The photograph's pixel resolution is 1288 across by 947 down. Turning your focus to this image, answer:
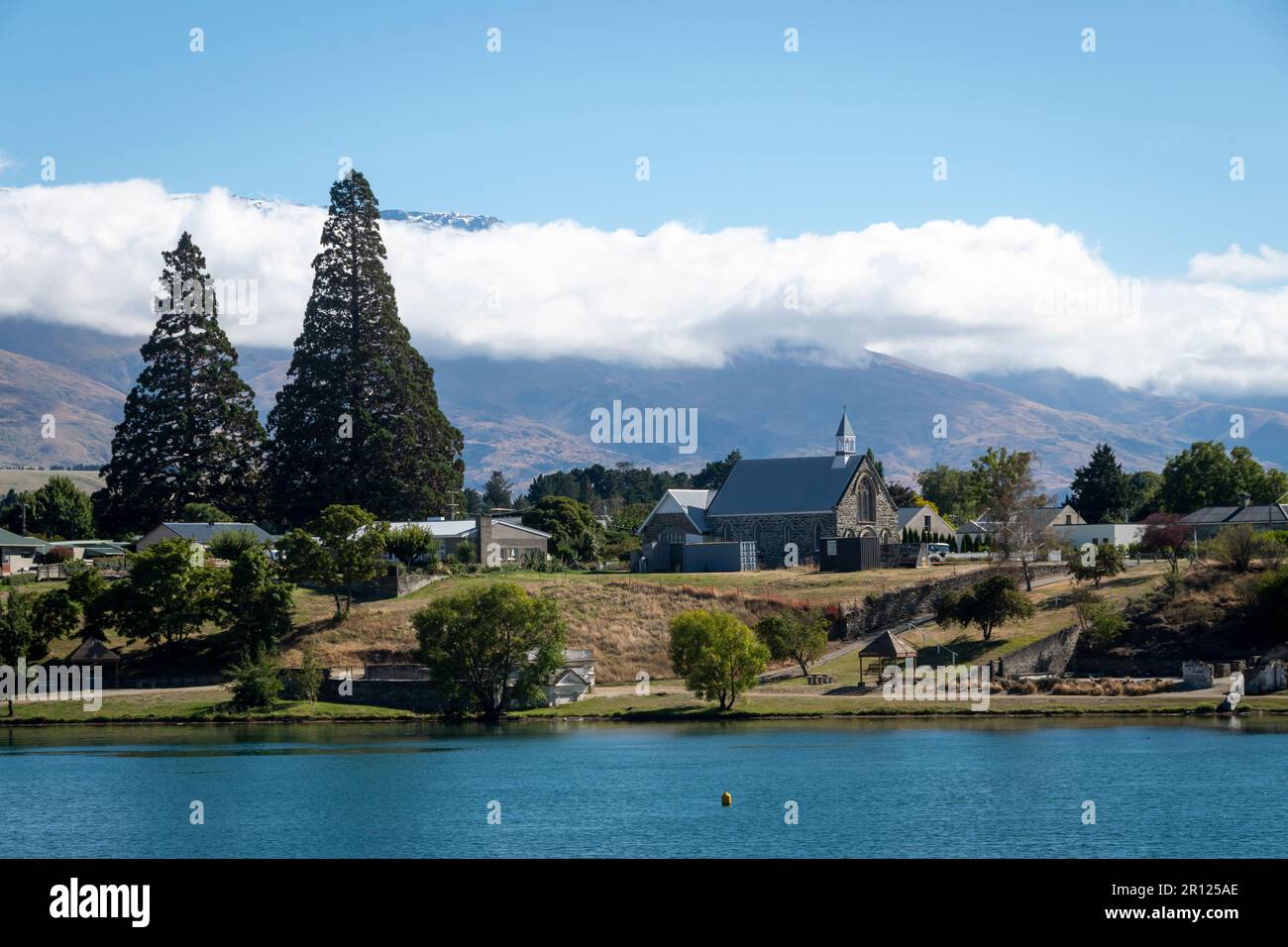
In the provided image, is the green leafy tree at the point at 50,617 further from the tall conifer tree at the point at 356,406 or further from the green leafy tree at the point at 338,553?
the tall conifer tree at the point at 356,406

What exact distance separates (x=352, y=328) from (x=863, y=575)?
146ft

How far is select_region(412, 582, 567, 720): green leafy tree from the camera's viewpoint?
7075 centimetres

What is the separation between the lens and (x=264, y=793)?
49.7 meters

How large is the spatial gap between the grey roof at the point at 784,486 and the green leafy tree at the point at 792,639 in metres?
Answer: 28.7

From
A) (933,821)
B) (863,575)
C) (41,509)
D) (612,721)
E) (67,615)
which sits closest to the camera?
(933,821)

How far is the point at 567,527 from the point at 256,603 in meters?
42.0

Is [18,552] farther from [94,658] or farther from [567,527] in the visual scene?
[567,527]

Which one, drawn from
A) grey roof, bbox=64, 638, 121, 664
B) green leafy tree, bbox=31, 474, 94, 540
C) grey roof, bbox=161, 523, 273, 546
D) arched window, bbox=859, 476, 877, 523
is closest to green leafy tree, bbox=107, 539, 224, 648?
grey roof, bbox=64, 638, 121, 664

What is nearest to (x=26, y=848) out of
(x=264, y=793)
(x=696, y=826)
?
(x=264, y=793)

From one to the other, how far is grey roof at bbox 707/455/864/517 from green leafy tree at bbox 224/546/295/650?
42104 millimetres

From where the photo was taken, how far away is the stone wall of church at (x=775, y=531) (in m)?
108

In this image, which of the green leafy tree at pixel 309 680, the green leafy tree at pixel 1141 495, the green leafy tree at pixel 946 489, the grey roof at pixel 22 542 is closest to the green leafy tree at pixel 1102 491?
the green leafy tree at pixel 1141 495
